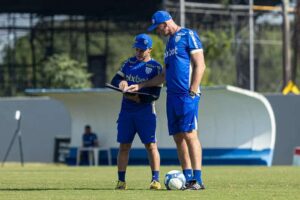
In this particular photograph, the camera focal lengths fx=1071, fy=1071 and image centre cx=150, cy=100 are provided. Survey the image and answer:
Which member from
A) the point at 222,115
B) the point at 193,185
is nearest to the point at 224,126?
the point at 222,115

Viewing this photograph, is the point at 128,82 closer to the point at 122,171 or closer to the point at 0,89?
the point at 122,171

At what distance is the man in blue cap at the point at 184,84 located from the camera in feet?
44.4

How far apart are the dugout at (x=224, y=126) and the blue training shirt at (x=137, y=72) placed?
15.7 metres

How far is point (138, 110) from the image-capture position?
14445mm

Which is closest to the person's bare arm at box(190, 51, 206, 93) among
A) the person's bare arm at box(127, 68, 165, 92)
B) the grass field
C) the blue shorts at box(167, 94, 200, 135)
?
the blue shorts at box(167, 94, 200, 135)

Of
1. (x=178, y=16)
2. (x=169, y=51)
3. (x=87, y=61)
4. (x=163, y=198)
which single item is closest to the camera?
(x=163, y=198)

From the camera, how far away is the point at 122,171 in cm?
1448

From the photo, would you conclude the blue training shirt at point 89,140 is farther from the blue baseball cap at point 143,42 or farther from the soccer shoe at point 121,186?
the blue baseball cap at point 143,42

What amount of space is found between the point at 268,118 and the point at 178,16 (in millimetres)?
13483

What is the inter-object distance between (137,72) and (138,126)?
2.39 ft

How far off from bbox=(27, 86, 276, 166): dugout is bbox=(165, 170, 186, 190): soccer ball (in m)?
16.4

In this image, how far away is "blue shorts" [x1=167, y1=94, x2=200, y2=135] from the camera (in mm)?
13531

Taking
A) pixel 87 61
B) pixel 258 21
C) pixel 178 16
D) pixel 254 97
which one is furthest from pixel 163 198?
pixel 258 21

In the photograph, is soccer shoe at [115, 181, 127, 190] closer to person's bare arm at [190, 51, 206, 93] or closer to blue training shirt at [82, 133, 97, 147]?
person's bare arm at [190, 51, 206, 93]
